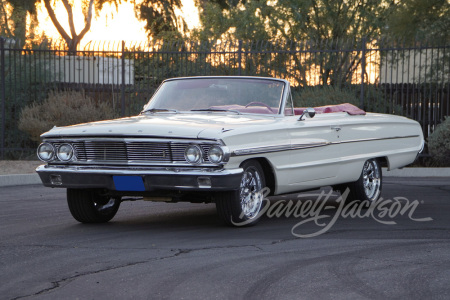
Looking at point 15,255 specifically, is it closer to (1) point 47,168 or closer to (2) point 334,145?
(1) point 47,168

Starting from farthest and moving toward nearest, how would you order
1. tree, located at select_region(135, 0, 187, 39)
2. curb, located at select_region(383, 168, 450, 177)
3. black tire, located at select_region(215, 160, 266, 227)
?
1. tree, located at select_region(135, 0, 187, 39)
2. curb, located at select_region(383, 168, 450, 177)
3. black tire, located at select_region(215, 160, 266, 227)

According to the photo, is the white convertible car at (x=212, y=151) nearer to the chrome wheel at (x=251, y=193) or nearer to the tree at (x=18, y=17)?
the chrome wheel at (x=251, y=193)

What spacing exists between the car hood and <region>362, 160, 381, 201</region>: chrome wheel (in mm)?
1954

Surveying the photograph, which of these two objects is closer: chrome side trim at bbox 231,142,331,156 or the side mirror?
chrome side trim at bbox 231,142,331,156

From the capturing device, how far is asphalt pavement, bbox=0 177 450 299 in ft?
17.1

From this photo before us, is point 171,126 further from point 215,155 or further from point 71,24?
point 71,24

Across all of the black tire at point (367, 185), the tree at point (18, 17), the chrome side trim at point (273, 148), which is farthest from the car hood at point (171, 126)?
the tree at point (18, 17)

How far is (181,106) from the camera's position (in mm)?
9023

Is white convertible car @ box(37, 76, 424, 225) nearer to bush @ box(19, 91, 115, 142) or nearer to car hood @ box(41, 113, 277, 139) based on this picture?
car hood @ box(41, 113, 277, 139)

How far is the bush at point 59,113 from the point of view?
56.7 feet

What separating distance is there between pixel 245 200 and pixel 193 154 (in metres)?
0.76

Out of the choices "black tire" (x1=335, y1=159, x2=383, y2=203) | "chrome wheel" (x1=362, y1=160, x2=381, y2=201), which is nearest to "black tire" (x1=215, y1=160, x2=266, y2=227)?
"black tire" (x1=335, y1=159, x2=383, y2=203)

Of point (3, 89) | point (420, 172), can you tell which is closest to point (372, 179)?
point (420, 172)

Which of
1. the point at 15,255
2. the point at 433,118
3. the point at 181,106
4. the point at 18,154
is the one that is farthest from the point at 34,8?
the point at 15,255
